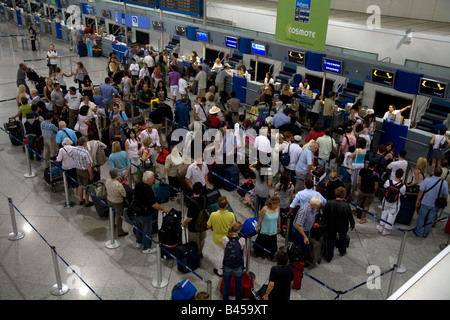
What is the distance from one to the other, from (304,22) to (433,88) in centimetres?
374

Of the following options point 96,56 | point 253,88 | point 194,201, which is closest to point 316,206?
point 194,201

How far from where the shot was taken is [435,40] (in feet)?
44.9

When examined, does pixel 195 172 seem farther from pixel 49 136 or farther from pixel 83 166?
pixel 49 136

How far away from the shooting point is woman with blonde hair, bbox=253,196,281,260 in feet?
21.6

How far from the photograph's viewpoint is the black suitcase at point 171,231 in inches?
269

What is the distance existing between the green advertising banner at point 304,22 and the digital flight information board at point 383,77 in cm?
212

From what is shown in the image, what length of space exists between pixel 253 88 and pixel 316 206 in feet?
30.0

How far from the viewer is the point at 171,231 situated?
690 centimetres

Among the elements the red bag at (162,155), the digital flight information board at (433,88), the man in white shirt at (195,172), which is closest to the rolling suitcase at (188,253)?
the man in white shirt at (195,172)

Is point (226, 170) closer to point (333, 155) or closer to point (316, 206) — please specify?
point (333, 155)

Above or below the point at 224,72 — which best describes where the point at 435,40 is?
above

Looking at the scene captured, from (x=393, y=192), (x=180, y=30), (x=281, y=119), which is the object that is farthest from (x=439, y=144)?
(x=180, y=30)

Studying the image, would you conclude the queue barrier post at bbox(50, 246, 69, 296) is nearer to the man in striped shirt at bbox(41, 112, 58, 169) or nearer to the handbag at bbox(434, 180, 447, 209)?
the man in striped shirt at bbox(41, 112, 58, 169)

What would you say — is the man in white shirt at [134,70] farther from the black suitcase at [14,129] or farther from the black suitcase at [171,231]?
the black suitcase at [171,231]
